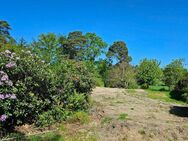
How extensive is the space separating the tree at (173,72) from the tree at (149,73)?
180 centimetres

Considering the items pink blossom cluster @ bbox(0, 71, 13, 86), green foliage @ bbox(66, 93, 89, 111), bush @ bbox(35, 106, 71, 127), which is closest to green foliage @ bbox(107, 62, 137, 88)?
Result: green foliage @ bbox(66, 93, 89, 111)

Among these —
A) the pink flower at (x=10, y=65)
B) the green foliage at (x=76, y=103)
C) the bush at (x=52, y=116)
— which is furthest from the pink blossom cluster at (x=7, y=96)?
the green foliage at (x=76, y=103)

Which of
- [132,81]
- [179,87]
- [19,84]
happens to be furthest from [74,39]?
[19,84]

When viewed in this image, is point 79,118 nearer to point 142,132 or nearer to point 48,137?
point 48,137

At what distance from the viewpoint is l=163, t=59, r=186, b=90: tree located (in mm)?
45331

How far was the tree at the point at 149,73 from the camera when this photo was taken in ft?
167

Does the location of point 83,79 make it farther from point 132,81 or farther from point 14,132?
point 132,81

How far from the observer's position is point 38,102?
11430 mm

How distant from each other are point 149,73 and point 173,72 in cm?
479

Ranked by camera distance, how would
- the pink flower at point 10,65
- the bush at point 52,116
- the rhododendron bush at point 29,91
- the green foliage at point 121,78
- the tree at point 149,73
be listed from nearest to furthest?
1. the rhododendron bush at point 29,91
2. the pink flower at point 10,65
3. the bush at point 52,116
4. the green foliage at point 121,78
5. the tree at point 149,73

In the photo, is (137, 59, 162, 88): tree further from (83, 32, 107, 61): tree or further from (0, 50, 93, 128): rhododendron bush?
(0, 50, 93, 128): rhododendron bush

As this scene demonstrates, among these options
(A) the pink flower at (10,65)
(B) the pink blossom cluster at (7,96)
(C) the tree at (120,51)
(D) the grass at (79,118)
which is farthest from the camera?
(C) the tree at (120,51)

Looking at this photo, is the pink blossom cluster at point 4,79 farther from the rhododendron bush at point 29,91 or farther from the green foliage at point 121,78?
the green foliage at point 121,78

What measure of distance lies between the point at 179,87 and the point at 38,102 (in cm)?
2458
